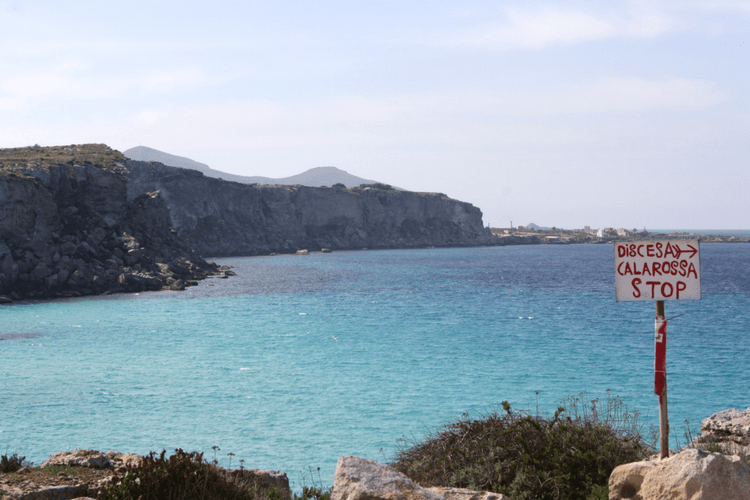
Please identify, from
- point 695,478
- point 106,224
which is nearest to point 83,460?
point 695,478

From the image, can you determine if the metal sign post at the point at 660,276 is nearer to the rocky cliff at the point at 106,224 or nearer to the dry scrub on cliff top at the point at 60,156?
the rocky cliff at the point at 106,224

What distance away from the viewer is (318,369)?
79.5ft

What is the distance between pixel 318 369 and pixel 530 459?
1755cm

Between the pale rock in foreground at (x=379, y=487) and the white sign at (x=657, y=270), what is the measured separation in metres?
2.89

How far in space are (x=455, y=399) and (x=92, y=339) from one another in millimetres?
21948

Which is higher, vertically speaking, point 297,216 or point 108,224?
point 297,216

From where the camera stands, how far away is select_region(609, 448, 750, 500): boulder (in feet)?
17.7

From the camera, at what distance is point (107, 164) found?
71312mm

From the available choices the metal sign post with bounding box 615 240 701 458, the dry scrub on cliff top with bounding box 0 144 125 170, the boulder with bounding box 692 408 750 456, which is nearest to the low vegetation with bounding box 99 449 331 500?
the metal sign post with bounding box 615 240 701 458

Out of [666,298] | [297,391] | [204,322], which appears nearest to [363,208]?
[204,322]

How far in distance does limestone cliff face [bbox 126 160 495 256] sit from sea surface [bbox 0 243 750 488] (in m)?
77.8

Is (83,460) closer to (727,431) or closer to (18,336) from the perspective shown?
(727,431)

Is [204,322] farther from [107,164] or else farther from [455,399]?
[107,164]

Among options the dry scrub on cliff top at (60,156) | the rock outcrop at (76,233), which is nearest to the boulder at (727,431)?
the rock outcrop at (76,233)
